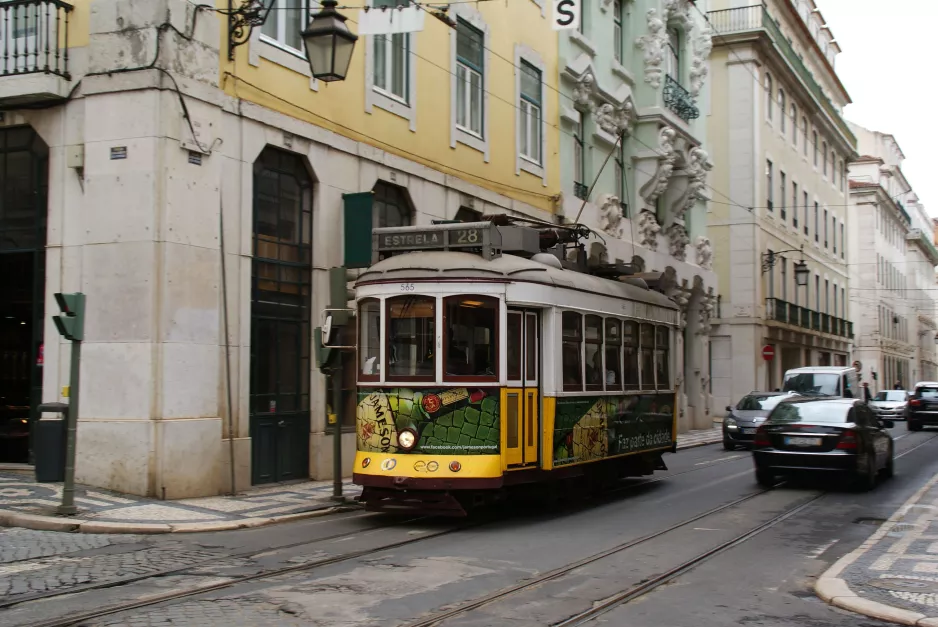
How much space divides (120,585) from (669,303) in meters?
11.6

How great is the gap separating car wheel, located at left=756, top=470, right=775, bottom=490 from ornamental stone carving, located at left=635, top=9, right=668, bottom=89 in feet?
57.9

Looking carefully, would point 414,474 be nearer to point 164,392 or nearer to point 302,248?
point 164,392

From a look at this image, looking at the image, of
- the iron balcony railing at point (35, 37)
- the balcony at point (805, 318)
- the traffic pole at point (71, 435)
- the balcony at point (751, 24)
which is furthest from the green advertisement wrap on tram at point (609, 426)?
the balcony at point (805, 318)

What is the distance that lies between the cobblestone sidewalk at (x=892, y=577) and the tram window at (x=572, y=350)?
159 inches

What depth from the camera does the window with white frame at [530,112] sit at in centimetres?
2492

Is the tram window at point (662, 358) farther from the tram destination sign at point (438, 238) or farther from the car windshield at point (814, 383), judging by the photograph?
the car windshield at point (814, 383)

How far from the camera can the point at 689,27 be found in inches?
1396

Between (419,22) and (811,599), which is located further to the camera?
(419,22)

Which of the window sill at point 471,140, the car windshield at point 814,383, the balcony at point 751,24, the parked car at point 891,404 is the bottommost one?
the parked car at point 891,404

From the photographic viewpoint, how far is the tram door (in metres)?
12.4

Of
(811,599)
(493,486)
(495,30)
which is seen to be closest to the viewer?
(811,599)

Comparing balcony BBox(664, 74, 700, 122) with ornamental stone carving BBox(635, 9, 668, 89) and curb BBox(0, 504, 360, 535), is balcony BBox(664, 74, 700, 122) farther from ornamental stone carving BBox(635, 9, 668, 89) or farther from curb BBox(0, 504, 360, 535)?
curb BBox(0, 504, 360, 535)

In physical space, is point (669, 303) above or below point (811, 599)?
above

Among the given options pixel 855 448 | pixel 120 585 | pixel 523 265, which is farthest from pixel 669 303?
pixel 120 585
